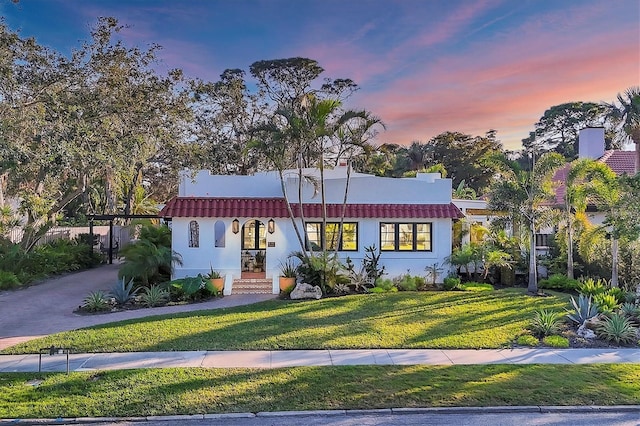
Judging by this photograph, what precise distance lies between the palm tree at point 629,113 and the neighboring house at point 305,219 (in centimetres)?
609

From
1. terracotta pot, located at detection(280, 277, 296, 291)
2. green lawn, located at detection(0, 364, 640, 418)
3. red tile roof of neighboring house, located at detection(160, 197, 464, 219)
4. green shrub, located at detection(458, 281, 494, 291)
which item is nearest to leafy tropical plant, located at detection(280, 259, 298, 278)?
terracotta pot, located at detection(280, 277, 296, 291)

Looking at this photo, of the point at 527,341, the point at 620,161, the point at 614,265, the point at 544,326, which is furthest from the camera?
the point at 620,161

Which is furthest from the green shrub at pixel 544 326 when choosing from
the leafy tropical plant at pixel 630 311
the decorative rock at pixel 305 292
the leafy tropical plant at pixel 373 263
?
the leafy tropical plant at pixel 373 263

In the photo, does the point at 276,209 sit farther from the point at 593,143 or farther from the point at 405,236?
the point at 593,143

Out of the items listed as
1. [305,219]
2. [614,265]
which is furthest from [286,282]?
[614,265]

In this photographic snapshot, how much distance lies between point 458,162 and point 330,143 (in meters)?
34.0

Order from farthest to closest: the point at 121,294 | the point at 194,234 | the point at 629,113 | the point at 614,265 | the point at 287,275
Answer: the point at 194,234, the point at 287,275, the point at 629,113, the point at 614,265, the point at 121,294

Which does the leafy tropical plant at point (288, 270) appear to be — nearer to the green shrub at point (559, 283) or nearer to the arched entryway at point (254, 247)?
the arched entryway at point (254, 247)

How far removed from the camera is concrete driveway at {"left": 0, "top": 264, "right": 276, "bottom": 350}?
1051 cm

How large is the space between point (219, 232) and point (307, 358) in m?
9.81

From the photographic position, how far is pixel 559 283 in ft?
52.6

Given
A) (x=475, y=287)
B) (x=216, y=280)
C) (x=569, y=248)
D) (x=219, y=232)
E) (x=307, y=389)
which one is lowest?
(x=307, y=389)

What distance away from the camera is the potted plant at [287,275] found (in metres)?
15.6

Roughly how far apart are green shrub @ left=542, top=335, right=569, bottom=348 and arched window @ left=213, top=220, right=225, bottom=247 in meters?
11.1
